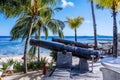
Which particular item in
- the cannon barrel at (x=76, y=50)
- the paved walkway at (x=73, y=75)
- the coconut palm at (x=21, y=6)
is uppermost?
the coconut palm at (x=21, y=6)

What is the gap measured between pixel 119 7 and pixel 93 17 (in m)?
10.1

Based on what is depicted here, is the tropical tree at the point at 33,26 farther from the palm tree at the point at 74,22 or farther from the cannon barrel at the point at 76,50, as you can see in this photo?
the cannon barrel at the point at 76,50

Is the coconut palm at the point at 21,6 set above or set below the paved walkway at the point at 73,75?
above

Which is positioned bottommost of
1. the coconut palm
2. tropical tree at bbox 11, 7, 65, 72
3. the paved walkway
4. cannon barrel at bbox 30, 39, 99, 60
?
the paved walkway

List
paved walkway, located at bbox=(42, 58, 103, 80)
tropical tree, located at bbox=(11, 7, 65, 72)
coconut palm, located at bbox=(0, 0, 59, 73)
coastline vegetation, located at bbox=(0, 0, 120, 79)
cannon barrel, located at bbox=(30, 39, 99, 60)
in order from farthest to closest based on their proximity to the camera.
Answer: tropical tree, located at bbox=(11, 7, 65, 72) → coconut palm, located at bbox=(0, 0, 59, 73) → coastline vegetation, located at bbox=(0, 0, 120, 79) → cannon barrel, located at bbox=(30, 39, 99, 60) → paved walkway, located at bbox=(42, 58, 103, 80)

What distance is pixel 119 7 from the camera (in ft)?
44.3

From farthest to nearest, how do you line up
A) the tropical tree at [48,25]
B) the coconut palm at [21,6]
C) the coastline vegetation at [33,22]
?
1. the tropical tree at [48,25]
2. the coconut palm at [21,6]
3. the coastline vegetation at [33,22]

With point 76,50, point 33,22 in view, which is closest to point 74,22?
point 33,22

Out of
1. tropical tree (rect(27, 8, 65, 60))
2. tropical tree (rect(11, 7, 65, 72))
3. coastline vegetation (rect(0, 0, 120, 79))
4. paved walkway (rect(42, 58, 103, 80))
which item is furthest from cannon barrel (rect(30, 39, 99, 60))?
tropical tree (rect(27, 8, 65, 60))

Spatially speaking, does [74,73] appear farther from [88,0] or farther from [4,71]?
[88,0]

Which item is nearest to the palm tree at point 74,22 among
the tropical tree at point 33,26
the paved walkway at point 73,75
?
the tropical tree at point 33,26

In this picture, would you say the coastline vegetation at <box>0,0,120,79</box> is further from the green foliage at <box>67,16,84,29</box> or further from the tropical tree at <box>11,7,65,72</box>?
the green foliage at <box>67,16,84,29</box>

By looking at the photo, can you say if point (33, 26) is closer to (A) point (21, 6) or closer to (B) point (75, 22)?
(A) point (21, 6)

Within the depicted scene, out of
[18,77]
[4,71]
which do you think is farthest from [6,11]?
[18,77]
